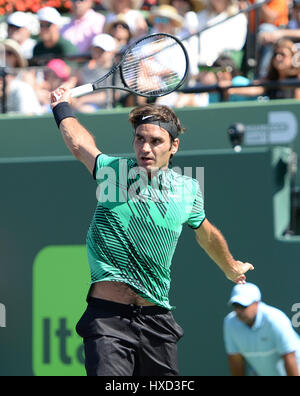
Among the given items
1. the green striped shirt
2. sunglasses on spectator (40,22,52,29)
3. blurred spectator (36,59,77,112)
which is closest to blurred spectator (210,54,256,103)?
blurred spectator (36,59,77,112)

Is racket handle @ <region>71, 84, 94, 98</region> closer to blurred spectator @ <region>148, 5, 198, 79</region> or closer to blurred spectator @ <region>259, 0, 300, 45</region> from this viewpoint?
blurred spectator @ <region>259, 0, 300, 45</region>

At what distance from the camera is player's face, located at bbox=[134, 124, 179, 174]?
4258mm

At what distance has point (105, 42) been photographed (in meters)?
8.14

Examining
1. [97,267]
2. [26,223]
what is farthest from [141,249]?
[26,223]

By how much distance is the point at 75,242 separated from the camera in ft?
21.2

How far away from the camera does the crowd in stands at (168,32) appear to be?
754 centimetres

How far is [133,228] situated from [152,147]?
416 mm

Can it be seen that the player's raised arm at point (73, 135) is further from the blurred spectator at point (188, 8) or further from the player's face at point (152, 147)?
the blurred spectator at point (188, 8)

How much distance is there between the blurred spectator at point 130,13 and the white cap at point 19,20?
877 millimetres

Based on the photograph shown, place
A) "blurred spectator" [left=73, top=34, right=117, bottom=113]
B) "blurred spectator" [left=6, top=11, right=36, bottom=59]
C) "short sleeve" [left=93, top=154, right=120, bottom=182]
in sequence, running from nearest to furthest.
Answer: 1. "short sleeve" [left=93, top=154, right=120, bottom=182]
2. "blurred spectator" [left=73, top=34, right=117, bottom=113]
3. "blurred spectator" [left=6, top=11, right=36, bottom=59]

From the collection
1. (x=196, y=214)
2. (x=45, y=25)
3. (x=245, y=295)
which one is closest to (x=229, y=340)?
(x=245, y=295)

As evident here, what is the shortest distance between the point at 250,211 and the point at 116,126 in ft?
5.66

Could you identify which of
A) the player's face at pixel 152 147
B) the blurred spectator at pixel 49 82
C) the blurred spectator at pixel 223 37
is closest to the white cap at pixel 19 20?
the blurred spectator at pixel 49 82

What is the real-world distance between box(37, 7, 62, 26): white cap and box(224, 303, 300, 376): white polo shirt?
14.1 ft
